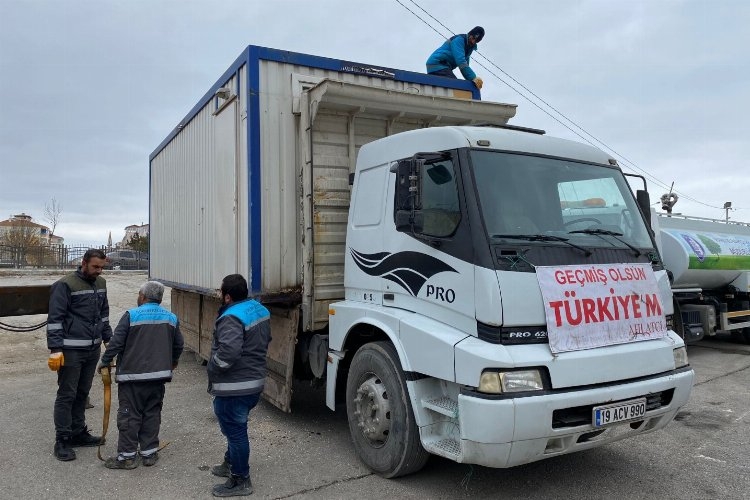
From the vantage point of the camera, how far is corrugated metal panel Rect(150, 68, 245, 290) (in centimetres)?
577

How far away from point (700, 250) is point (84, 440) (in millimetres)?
9469

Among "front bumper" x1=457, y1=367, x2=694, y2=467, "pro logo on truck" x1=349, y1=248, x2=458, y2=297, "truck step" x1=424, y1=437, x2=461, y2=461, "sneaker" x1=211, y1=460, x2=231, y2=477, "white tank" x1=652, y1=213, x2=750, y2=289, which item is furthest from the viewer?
"white tank" x1=652, y1=213, x2=750, y2=289

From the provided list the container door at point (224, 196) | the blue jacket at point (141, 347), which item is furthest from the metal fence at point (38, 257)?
the blue jacket at point (141, 347)

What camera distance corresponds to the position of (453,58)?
6.62 m

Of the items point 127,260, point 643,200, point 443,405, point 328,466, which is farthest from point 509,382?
point 127,260

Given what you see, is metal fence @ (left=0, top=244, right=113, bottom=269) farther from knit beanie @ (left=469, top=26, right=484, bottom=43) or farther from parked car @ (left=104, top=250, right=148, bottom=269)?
knit beanie @ (left=469, top=26, right=484, bottom=43)

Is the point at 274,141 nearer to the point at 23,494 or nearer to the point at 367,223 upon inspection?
the point at 367,223

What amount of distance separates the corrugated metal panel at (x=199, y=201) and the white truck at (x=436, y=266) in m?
0.07

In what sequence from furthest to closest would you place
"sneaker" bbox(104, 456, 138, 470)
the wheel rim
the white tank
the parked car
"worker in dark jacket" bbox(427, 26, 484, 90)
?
the parked car
the white tank
"worker in dark jacket" bbox(427, 26, 484, 90)
"sneaker" bbox(104, 456, 138, 470)
the wheel rim

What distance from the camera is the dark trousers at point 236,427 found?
3973 mm

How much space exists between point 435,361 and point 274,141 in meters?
2.71

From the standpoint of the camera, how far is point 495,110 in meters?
5.67

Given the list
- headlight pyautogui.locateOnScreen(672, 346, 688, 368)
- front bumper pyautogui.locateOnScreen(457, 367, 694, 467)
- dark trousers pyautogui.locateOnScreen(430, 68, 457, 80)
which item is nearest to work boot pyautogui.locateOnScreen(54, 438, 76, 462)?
front bumper pyautogui.locateOnScreen(457, 367, 694, 467)

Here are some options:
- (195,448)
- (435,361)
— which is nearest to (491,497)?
(435,361)
